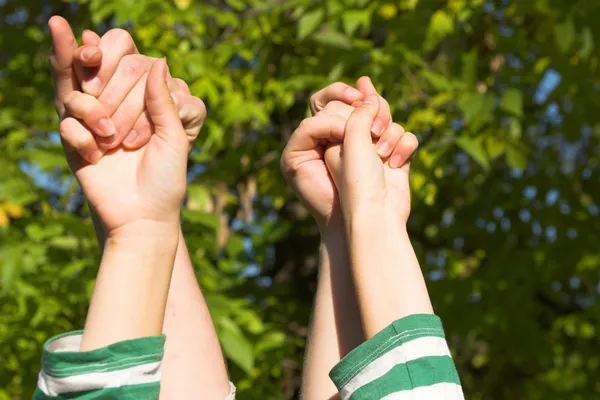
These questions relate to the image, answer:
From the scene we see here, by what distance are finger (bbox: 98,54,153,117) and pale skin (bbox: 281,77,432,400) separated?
276 mm

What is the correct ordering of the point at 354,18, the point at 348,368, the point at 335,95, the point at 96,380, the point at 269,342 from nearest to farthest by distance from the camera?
1. the point at 96,380
2. the point at 348,368
3. the point at 335,95
4. the point at 354,18
5. the point at 269,342

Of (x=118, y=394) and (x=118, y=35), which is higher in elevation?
(x=118, y=35)

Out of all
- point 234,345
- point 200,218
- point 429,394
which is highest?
point 200,218

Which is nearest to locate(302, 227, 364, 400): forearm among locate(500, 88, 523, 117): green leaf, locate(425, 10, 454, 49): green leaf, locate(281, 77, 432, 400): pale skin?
locate(281, 77, 432, 400): pale skin

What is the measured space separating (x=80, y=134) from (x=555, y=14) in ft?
5.80

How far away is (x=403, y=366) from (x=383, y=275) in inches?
4.9

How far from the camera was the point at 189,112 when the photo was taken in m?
1.19

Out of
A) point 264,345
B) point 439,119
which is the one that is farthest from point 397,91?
point 264,345

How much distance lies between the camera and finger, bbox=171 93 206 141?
1176 mm

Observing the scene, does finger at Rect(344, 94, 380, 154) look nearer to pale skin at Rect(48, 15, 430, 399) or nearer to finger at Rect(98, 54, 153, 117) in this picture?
pale skin at Rect(48, 15, 430, 399)

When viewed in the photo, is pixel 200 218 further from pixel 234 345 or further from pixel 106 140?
pixel 106 140

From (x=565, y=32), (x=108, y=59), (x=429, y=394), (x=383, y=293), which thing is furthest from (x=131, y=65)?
(x=565, y=32)

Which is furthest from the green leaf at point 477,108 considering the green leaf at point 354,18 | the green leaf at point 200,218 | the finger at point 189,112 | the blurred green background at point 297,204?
the finger at point 189,112

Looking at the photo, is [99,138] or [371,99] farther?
[371,99]
